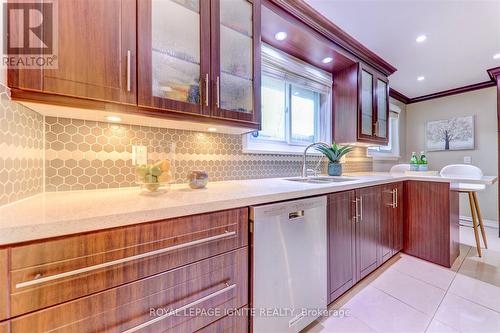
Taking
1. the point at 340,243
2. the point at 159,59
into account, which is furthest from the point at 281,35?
the point at 340,243

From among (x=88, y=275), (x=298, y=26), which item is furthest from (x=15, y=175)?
(x=298, y=26)

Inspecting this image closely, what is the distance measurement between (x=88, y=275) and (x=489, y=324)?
7.26 ft

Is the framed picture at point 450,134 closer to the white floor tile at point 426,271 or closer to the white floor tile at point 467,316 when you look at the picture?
the white floor tile at point 426,271

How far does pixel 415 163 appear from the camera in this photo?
2.58m

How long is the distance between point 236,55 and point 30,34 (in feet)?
3.11

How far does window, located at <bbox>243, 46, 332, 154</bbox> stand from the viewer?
6.43 feet

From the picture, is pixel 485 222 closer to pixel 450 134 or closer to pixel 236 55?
pixel 450 134

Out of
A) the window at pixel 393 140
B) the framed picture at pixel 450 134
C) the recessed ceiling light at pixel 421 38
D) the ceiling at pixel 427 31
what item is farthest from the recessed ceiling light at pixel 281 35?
the framed picture at pixel 450 134

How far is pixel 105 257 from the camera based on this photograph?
25.4 inches

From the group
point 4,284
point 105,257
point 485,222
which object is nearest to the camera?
point 4,284

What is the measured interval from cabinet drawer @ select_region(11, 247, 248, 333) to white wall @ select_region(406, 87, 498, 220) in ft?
14.5

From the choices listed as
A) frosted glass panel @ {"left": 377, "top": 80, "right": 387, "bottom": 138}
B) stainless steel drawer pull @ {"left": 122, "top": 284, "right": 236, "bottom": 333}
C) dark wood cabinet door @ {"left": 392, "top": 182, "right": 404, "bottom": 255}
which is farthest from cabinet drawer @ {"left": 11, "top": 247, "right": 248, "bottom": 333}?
frosted glass panel @ {"left": 377, "top": 80, "right": 387, "bottom": 138}

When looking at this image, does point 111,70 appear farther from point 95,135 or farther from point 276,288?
point 276,288

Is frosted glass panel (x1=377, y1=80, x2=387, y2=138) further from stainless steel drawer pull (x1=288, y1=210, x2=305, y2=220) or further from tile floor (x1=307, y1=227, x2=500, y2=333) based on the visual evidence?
stainless steel drawer pull (x1=288, y1=210, x2=305, y2=220)
